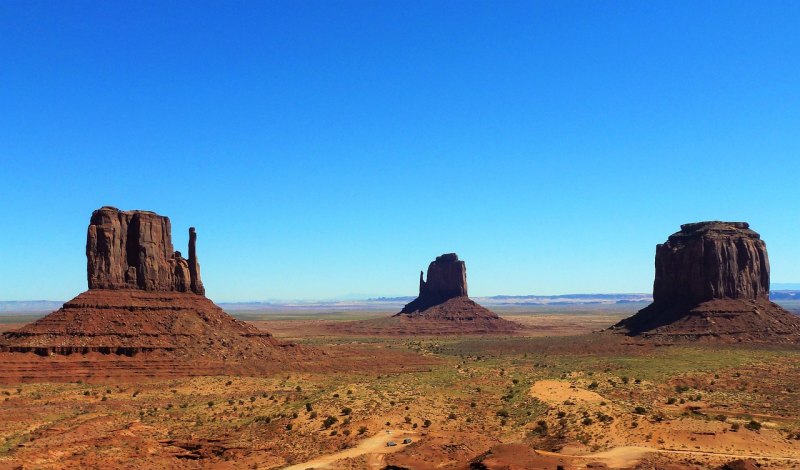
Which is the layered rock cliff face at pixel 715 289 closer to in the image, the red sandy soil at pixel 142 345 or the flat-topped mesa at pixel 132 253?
the red sandy soil at pixel 142 345

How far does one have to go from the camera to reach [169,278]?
7256cm

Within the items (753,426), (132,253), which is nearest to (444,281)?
(132,253)

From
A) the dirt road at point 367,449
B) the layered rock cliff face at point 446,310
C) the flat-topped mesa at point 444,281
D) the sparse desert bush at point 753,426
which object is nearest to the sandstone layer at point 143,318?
the dirt road at point 367,449

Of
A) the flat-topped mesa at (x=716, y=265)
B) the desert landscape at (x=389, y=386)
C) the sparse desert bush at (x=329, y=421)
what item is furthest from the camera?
the flat-topped mesa at (x=716, y=265)

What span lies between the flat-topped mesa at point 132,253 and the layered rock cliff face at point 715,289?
218 ft

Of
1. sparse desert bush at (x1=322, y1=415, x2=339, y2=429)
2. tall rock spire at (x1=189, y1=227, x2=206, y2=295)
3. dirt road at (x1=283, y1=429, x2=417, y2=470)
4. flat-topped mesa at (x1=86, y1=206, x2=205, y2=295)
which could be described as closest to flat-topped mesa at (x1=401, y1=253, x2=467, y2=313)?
tall rock spire at (x1=189, y1=227, x2=206, y2=295)

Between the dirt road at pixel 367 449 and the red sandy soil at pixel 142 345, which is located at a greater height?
the red sandy soil at pixel 142 345

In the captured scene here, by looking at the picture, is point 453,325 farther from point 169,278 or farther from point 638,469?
point 638,469

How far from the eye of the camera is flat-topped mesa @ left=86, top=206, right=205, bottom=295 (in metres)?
68.5

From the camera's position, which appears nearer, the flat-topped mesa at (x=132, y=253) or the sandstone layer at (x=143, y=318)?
the sandstone layer at (x=143, y=318)

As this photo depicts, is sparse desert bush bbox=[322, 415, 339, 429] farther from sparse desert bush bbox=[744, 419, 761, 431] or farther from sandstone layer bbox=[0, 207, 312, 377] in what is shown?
sandstone layer bbox=[0, 207, 312, 377]

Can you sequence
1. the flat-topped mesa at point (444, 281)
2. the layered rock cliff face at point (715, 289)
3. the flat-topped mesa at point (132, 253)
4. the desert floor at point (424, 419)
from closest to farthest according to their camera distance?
the desert floor at point (424, 419), the flat-topped mesa at point (132, 253), the layered rock cliff face at point (715, 289), the flat-topped mesa at point (444, 281)

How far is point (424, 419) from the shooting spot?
131 feet

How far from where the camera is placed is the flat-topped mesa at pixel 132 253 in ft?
225
